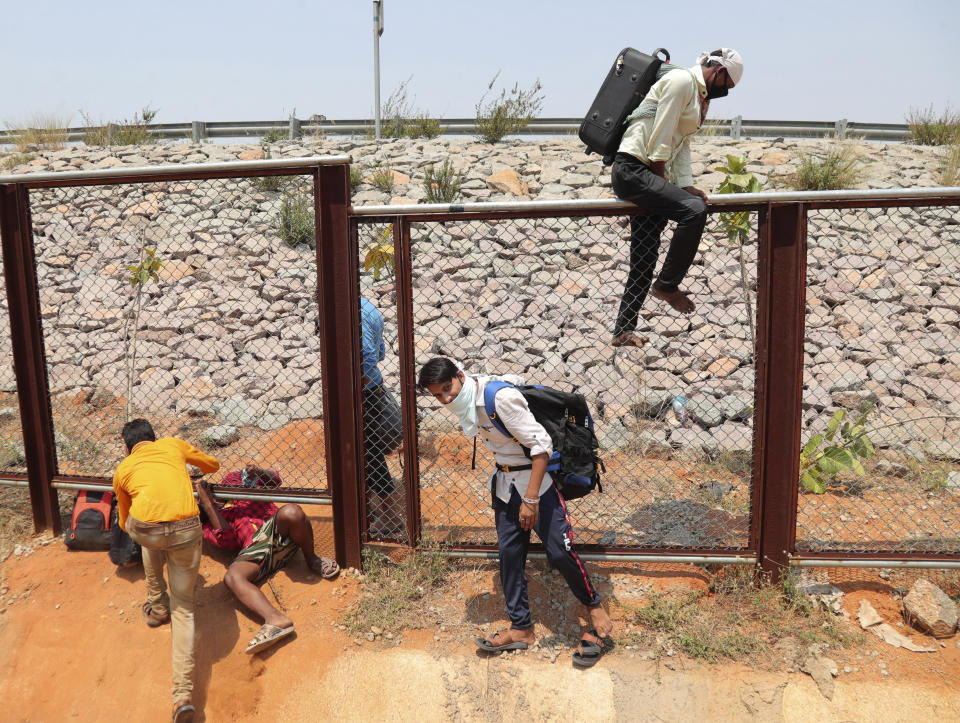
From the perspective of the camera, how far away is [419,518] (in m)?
4.43

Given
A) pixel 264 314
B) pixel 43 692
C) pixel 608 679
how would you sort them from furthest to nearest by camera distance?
pixel 264 314 → pixel 43 692 → pixel 608 679

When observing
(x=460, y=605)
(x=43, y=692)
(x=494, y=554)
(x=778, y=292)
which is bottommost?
(x=43, y=692)

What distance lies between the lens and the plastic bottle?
6.94m

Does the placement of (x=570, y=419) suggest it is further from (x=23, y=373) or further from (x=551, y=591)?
(x=23, y=373)

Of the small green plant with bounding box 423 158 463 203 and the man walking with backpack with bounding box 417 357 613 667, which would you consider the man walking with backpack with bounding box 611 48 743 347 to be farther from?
the small green plant with bounding box 423 158 463 203

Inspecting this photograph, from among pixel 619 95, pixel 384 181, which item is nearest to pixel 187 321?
pixel 384 181

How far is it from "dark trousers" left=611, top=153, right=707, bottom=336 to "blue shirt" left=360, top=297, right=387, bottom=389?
166cm

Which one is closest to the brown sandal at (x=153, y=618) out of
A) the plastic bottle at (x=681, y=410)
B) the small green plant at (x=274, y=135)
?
the plastic bottle at (x=681, y=410)

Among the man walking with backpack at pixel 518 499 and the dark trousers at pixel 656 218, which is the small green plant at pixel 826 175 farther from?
the man walking with backpack at pixel 518 499

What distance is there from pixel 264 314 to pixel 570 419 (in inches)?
273

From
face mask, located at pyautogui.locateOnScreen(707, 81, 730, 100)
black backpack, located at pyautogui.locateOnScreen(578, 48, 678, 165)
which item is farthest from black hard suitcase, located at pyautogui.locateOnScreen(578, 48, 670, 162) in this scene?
face mask, located at pyautogui.locateOnScreen(707, 81, 730, 100)

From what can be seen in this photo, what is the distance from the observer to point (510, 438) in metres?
3.75

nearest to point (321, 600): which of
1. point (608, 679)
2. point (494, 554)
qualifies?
point (494, 554)

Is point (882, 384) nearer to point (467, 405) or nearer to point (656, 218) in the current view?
point (656, 218)
